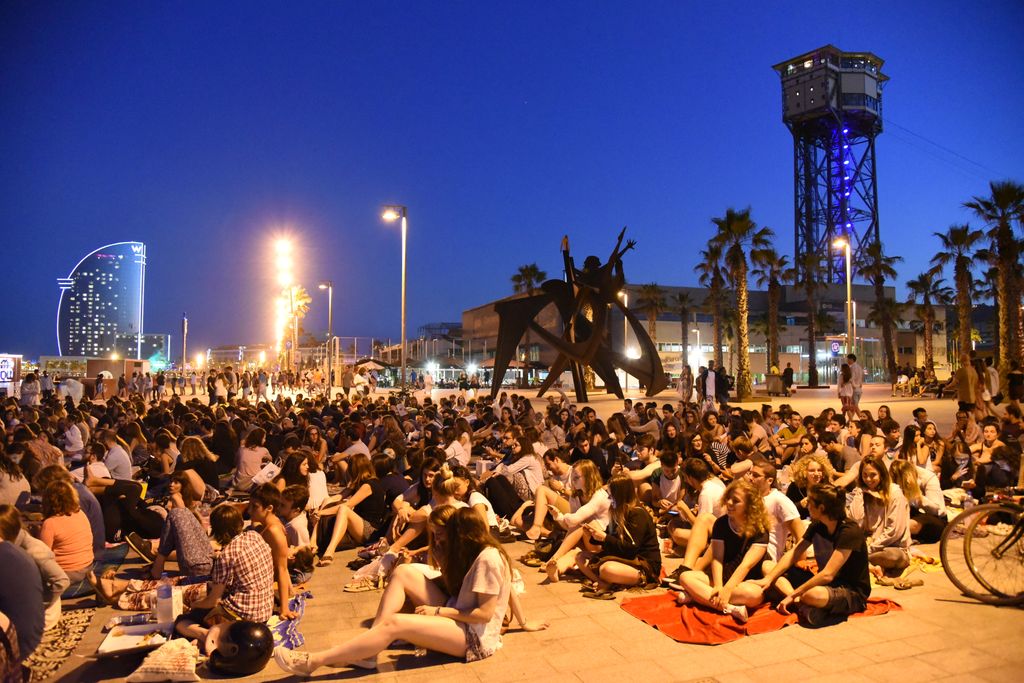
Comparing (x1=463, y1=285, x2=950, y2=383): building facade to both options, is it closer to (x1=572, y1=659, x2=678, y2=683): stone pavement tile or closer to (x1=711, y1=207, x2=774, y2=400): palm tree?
(x1=711, y1=207, x2=774, y2=400): palm tree

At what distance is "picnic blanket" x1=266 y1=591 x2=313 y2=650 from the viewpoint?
5391 millimetres

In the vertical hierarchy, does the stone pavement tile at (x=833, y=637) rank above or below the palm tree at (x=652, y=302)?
below

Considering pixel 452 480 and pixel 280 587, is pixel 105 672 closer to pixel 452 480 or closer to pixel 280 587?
pixel 280 587

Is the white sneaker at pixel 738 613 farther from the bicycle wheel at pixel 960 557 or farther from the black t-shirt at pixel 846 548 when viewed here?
the bicycle wheel at pixel 960 557

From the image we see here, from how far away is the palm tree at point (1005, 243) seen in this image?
1168 inches

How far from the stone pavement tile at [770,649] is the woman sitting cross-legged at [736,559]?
0.84 feet

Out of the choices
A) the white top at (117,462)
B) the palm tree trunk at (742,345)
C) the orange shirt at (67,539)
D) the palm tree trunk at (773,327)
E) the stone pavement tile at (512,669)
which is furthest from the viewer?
the palm tree trunk at (773,327)

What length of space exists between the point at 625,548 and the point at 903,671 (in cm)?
245

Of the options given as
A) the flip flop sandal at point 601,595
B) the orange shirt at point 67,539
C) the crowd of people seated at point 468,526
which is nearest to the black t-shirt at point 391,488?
the crowd of people seated at point 468,526

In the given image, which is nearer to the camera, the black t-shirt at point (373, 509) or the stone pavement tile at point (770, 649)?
the stone pavement tile at point (770, 649)

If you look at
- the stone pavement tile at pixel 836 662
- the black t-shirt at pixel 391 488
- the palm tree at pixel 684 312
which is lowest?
the stone pavement tile at pixel 836 662

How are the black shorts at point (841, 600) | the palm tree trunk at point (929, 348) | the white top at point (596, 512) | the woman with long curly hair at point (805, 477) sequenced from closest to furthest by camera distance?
the black shorts at point (841, 600) < the white top at point (596, 512) < the woman with long curly hair at point (805, 477) < the palm tree trunk at point (929, 348)

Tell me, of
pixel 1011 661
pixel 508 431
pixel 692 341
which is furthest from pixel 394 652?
pixel 692 341

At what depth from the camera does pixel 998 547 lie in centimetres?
582
